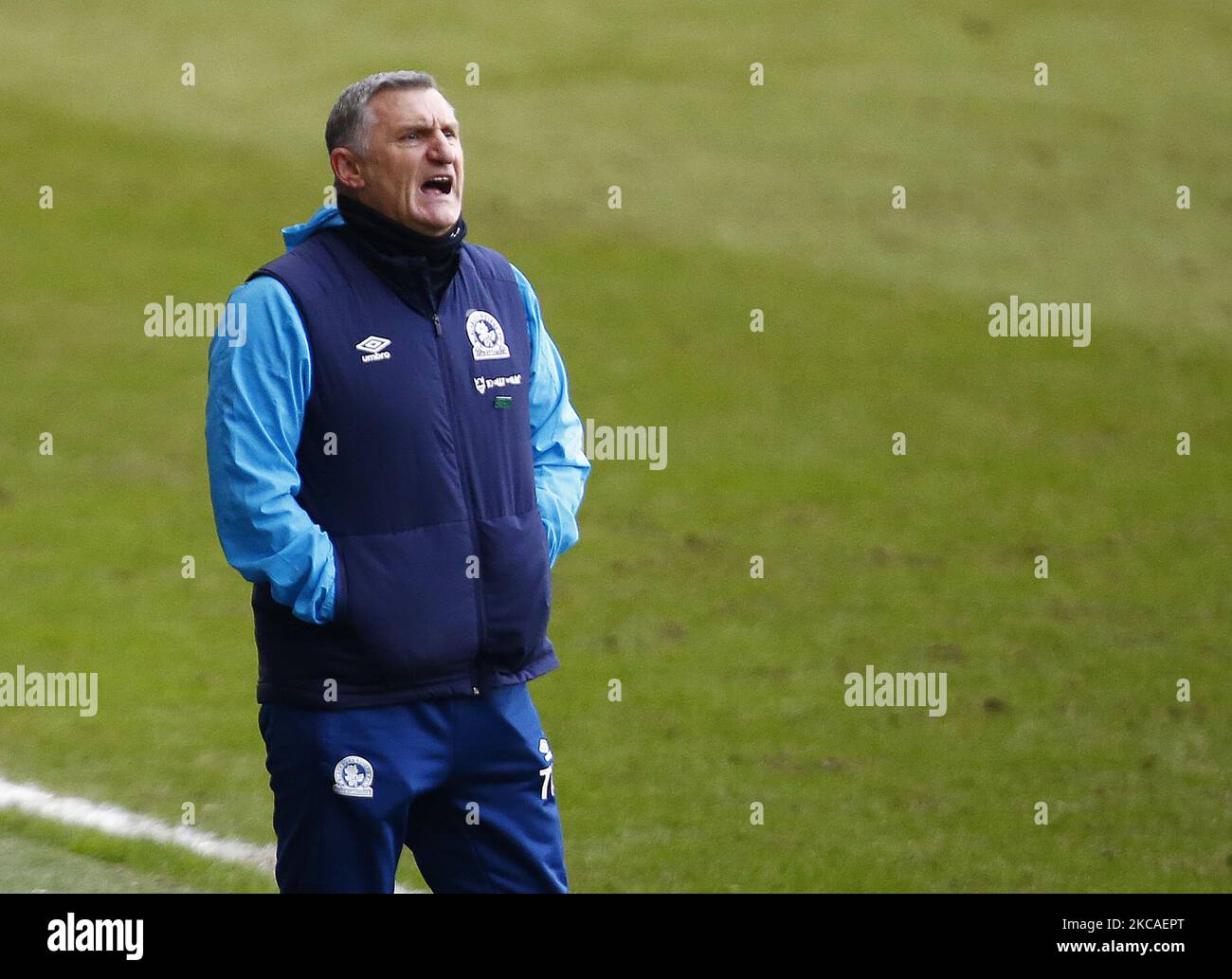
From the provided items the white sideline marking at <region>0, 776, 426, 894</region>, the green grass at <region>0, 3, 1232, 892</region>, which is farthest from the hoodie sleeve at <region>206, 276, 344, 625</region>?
the white sideline marking at <region>0, 776, 426, 894</region>

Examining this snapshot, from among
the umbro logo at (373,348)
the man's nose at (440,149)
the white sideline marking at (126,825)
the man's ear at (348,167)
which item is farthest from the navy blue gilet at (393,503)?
the white sideline marking at (126,825)

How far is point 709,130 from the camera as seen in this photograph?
22344 millimetres

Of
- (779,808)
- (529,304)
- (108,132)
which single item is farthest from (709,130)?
(529,304)

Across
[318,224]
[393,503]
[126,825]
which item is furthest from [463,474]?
[126,825]

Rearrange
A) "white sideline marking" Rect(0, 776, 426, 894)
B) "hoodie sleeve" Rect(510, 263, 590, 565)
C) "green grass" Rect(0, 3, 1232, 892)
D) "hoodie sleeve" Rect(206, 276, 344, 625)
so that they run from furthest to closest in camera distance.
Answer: "green grass" Rect(0, 3, 1232, 892), "white sideline marking" Rect(0, 776, 426, 894), "hoodie sleeve" Rect(510, 263, 590, 565), "hoodie sleeve" Rect(206, 276, 344, 625)

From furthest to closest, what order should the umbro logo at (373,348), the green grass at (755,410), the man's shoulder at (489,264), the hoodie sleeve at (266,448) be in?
the green grass at (755,410) < the man's shoulder at (489,264) < the umbro logo at (373,348) < the hoodie sleeve at (266,448)

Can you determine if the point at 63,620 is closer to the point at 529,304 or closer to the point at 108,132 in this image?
the point at 529,304

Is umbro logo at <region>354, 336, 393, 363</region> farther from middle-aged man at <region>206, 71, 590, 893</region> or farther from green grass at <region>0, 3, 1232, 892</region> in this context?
green grass at <region>0, 3, 1232, 892</region>

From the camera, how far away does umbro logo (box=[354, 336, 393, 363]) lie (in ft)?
13.8

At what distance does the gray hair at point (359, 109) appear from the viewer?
4.25 metres

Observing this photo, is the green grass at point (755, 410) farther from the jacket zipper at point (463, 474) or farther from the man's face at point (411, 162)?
the man's face at point (411, 162)

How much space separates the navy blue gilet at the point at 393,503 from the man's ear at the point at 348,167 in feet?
0.41

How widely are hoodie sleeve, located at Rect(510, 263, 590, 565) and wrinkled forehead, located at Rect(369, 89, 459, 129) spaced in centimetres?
52

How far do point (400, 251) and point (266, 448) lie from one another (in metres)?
0.54
